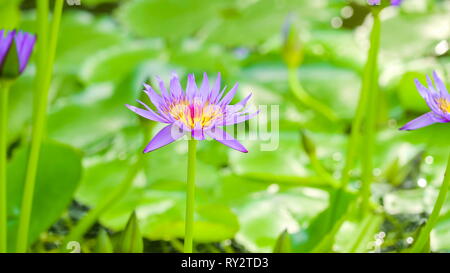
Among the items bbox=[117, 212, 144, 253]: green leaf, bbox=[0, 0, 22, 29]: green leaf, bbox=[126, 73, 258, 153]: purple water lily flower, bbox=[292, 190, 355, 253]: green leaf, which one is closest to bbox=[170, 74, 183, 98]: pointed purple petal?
bbox=[126, 73, 258, 153]: purple water lily flower

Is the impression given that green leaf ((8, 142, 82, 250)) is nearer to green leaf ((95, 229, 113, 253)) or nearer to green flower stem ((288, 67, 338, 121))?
green leaf ((95, 229, 113, 253))

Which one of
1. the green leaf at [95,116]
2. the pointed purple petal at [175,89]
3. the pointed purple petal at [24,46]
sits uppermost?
the green leaf at [95,116]

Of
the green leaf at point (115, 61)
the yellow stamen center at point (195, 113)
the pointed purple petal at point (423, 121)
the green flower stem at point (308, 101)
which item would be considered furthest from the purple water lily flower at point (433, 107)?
the green leaf at point (115, 61)

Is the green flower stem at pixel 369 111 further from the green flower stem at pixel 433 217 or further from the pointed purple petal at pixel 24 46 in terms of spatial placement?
the pointed purple petal at pixel 24 46

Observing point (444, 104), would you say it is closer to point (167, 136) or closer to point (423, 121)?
point (423, 121)
